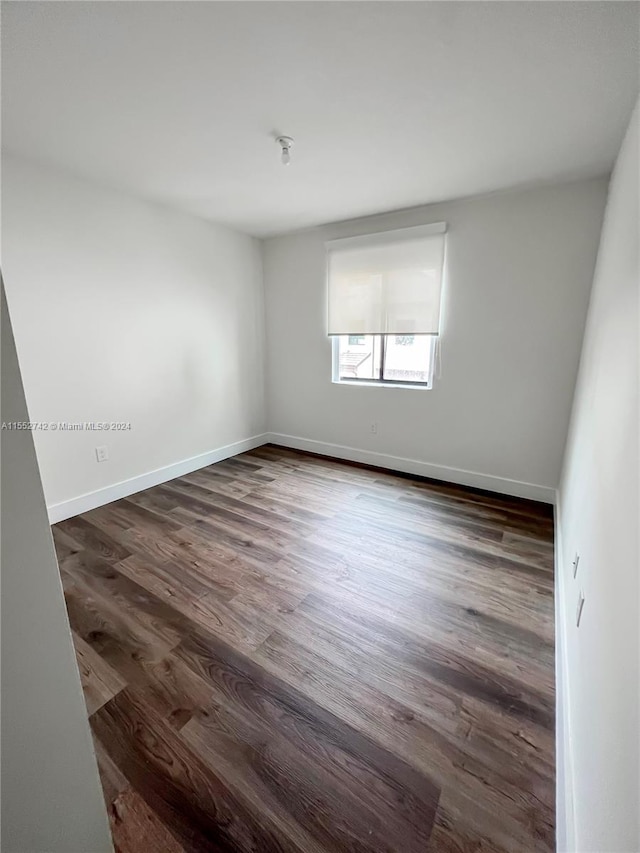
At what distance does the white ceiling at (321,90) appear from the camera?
115 cm

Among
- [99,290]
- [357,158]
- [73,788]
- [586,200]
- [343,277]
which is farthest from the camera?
[343,277]

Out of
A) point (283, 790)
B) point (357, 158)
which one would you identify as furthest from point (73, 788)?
point (357, 158)

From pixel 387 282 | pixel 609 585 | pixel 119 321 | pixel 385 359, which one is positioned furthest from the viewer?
pixel 385 359

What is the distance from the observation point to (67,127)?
1741 mm

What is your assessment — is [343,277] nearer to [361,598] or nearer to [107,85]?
[107,85]

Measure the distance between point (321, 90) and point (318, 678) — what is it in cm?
249

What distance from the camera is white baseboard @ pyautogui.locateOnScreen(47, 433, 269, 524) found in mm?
2486

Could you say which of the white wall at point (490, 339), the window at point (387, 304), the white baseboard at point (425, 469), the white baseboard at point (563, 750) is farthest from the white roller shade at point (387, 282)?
the white baseboard at point (563, 750)

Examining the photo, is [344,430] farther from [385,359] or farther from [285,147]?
[285,147]

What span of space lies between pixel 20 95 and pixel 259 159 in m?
1.12

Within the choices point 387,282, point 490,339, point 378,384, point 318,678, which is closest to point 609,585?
point 318,678

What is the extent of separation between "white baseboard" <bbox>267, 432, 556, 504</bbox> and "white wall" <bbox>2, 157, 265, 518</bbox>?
0.93 m

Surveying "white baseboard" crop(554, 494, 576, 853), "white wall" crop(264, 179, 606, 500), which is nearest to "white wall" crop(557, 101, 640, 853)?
"white baseboard" crop(554, 494, 576, 853)

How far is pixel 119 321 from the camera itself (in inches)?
104
